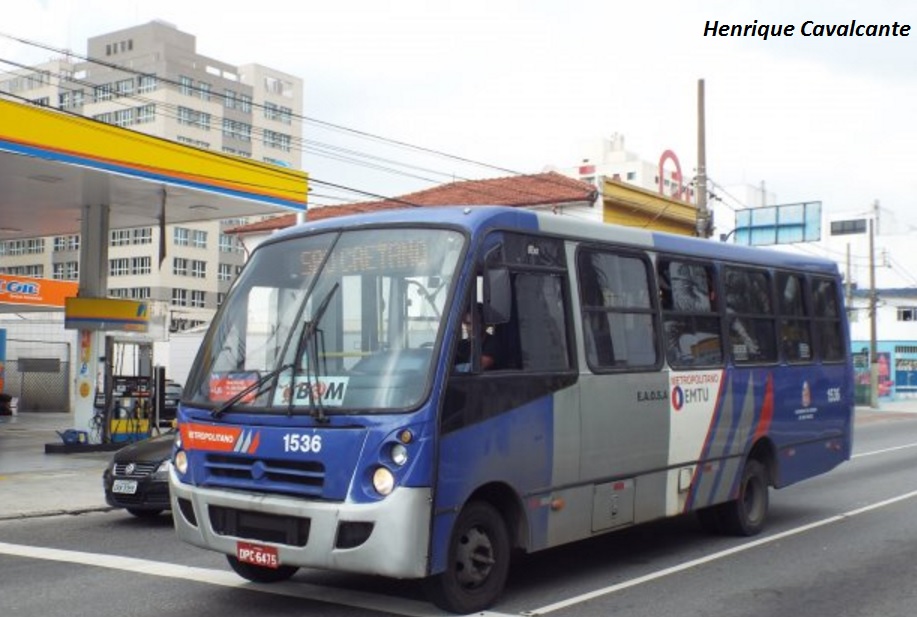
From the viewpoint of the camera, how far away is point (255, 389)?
6898mm

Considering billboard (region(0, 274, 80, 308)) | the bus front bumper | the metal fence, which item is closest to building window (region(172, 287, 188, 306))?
the metal fence

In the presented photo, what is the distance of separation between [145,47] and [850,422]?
87.7m

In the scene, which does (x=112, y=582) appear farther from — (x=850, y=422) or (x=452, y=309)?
(x=850, y=422)

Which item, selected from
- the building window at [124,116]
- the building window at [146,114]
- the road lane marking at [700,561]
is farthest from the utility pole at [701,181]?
the building window at [124,116]

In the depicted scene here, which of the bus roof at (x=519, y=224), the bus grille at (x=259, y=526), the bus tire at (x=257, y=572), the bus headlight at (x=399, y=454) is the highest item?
the bus roof at (x=519, y=224)

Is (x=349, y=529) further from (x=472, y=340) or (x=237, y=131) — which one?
(x=237, y=131)

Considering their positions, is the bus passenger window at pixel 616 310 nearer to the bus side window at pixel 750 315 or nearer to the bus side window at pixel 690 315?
the bus side window at pixel 690 315

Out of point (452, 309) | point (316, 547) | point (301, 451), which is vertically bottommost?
point (316, 547)

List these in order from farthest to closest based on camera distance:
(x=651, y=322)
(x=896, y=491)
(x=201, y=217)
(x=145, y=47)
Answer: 1. (x=145, y=47)
2. (x=201, y=217)
3. (x=896, y=491)
4. (x=651, y=322)

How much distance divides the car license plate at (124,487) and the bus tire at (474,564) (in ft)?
18.1

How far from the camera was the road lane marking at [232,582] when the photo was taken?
7.06 m

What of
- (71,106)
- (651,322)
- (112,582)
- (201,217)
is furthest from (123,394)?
(71,106)

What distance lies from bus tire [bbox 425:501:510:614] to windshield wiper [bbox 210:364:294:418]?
153 cm

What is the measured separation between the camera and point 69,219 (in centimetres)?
2359
